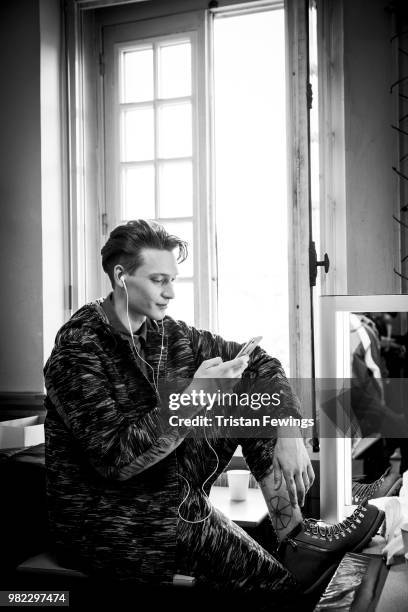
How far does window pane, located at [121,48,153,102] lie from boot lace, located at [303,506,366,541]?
1570 mm

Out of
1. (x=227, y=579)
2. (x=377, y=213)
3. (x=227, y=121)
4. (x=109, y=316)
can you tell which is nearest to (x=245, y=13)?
(x=227, y=121)

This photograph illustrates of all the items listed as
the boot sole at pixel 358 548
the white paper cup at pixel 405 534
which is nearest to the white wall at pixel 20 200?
the boot sole at pixel 358 548

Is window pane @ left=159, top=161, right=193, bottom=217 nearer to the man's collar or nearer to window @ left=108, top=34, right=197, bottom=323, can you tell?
window @ left=108, top=34, right=197, bottom=323

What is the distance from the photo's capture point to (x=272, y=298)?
2.13 m

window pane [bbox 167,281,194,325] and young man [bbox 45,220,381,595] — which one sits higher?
window pane [bbox 167,281,194,325]

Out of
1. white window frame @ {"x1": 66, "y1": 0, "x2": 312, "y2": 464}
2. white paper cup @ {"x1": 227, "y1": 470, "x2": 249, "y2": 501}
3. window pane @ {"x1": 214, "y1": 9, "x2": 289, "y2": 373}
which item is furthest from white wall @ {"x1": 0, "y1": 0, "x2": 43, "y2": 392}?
white paper cup @ {"x1": 227, "y1": 470, "x2": 249, "y2": 501}

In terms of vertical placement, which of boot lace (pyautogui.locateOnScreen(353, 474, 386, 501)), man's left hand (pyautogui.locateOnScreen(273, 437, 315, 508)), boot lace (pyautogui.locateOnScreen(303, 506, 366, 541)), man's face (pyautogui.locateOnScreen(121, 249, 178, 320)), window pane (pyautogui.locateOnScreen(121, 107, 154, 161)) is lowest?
boot lace (pyautogui.locateOnScreen(303, 506, 366, 541))

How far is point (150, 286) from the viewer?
144 centimetres

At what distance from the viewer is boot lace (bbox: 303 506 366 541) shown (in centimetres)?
135

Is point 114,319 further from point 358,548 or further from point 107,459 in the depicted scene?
point 358,548

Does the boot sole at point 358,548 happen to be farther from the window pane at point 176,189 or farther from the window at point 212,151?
the window pane at point 176,189

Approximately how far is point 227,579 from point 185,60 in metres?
1.69

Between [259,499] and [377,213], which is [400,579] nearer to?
[259,499]

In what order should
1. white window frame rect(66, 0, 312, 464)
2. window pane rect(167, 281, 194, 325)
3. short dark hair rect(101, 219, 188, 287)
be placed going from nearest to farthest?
short dark hair rect(101, 219, 188, 287) → white window frame rect(66, 0, 312, 464) → window pane rect(167, 281, 194, 325)
